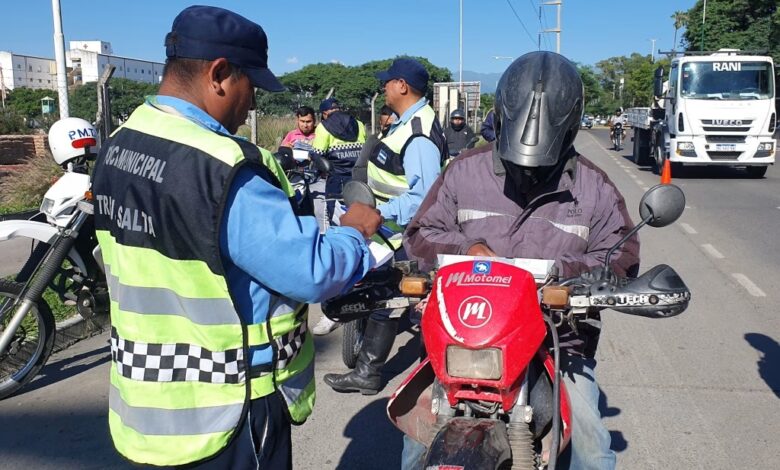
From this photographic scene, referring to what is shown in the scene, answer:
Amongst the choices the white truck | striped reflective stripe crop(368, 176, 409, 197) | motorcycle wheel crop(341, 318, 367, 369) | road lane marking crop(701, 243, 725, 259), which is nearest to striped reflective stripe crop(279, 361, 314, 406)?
striped reflective stripe crop(368, 176, 409, 197)

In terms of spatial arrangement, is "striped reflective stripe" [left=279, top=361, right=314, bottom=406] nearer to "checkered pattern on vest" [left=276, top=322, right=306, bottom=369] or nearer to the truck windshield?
"checkered pattern on vest" [left=276, top=322, right=306, bottom=369]

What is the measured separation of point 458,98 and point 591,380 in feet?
96.4

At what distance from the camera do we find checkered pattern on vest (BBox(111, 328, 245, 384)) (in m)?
2.04

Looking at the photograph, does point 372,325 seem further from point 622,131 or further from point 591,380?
point 622,131

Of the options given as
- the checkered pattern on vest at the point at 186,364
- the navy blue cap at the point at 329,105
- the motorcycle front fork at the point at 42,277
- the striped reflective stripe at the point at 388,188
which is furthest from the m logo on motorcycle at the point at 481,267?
the navy blue cap at the point at 329,105

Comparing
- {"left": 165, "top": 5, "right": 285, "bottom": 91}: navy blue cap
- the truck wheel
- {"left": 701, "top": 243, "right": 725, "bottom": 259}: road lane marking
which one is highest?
{"left": 165, "top": 5, "right": 285, "bottom": 91}: navy blue cap

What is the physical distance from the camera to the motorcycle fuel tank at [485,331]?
1.99 meters

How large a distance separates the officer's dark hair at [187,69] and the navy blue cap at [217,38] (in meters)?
0.01

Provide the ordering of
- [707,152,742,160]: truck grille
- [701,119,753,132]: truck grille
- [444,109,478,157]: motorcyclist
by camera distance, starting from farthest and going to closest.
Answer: [707,152,742,160]: truck grille → [701,119,753,132]: truck grille → [444,109,478,157]: motorcyclist

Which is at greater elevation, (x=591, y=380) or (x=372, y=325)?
(x=591, y=380)

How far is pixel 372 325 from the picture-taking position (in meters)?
4.90

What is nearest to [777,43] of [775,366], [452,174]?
[775,366]

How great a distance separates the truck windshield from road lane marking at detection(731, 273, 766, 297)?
1132 cm

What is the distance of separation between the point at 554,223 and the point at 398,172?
2.32m
